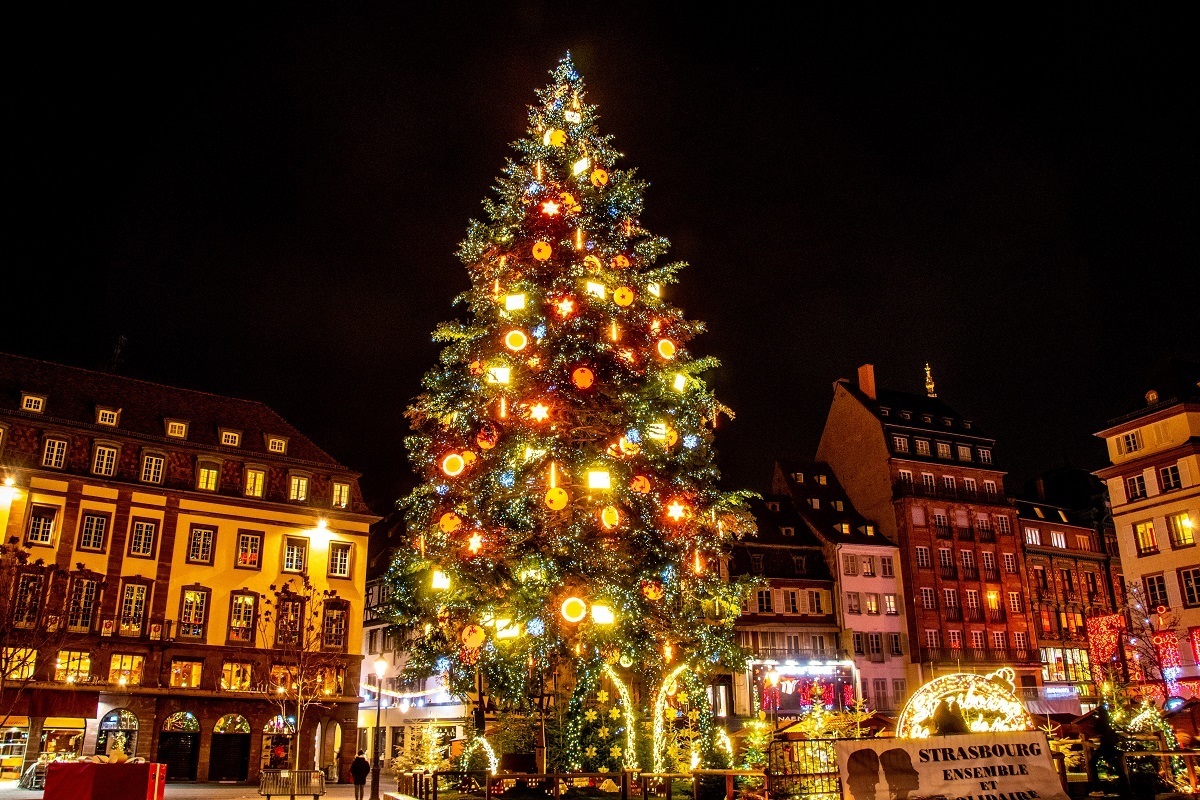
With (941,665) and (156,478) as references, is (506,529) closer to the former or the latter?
(156,478)

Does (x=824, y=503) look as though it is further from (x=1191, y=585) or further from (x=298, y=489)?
(x=298, y=489)

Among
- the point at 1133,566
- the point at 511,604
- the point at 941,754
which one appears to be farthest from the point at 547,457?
the point at 1133,566

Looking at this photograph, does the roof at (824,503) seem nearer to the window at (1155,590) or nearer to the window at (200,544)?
the window at (1155,590)

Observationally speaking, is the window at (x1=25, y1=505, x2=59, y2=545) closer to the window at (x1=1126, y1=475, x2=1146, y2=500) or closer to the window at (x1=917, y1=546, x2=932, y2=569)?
the window at (x1=917, y1=546, x2=932, y2=569)

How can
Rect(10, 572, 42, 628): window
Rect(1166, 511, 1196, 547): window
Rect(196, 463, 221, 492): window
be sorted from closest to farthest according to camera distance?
Rect(10, 572, 42, 628): window → Rect(196, 463, 221, 492): window → Rect(1166, 511, 1196, 547): window

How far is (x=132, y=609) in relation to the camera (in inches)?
1622

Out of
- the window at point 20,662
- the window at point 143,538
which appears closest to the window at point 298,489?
the window at point 143,538

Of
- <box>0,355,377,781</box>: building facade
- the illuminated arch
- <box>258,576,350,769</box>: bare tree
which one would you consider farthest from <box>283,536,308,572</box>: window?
the illuminated arch

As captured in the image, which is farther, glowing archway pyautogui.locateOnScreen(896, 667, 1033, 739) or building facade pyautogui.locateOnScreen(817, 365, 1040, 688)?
building facade pyautogui.locateOnScreen(817, 365, 1040, 688)

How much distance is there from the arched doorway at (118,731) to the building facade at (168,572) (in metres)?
0.07

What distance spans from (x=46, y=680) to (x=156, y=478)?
963 cm

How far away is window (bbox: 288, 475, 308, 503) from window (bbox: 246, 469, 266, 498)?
4.51 feet

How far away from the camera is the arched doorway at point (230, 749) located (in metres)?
41.9

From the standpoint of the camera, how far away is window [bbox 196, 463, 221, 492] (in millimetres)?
44906
